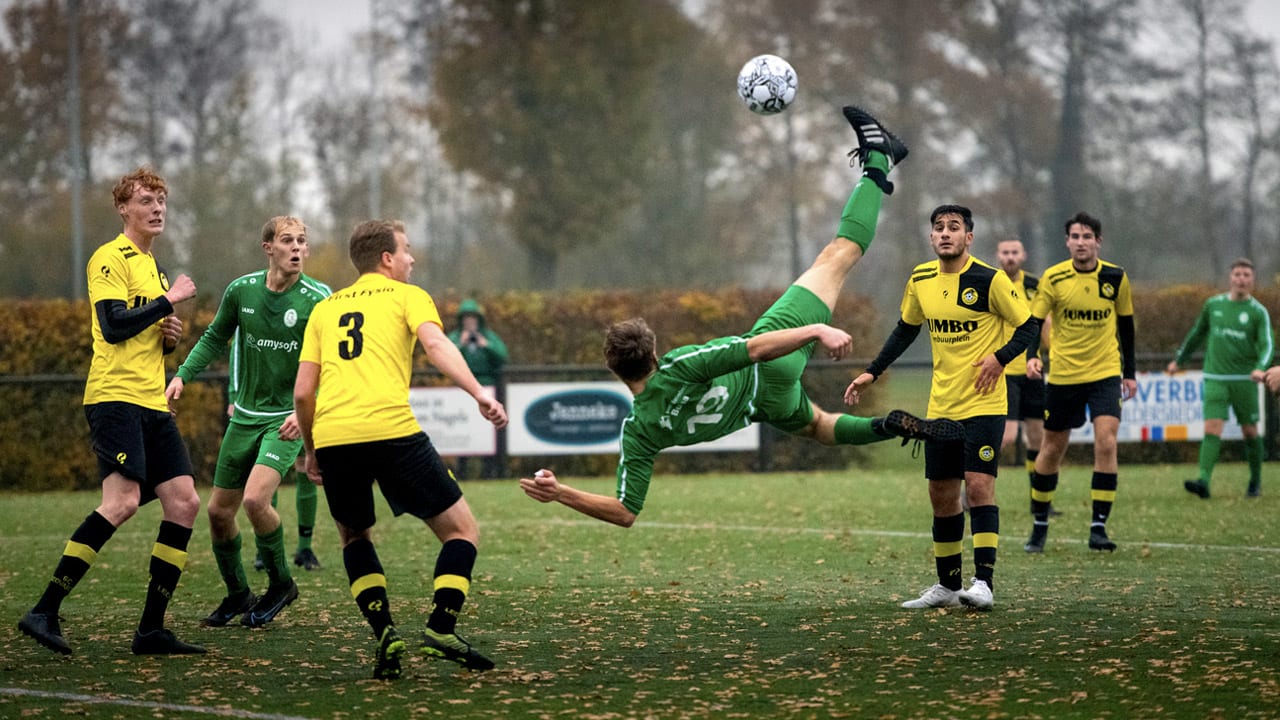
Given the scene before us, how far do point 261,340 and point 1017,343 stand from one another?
426 cm

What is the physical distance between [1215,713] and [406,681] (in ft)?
10.8

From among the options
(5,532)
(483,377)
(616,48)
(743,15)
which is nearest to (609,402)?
(483,377)

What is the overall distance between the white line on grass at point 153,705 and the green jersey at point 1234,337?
11.7m

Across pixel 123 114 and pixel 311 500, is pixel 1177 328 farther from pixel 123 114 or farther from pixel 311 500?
pixel 123 114

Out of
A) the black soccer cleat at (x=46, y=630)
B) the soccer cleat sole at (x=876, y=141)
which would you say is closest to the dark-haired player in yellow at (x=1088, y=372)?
the soccer cleat sole at (x=876, y=141)

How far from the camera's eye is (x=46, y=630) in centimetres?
700

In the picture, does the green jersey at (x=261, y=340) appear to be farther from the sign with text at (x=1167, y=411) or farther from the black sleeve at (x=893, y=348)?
the sign with text at (x=1167, y=411)

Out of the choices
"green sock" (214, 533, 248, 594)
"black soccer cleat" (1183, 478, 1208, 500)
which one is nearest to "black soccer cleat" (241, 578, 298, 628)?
"green sock" (214, 533, 248, 594)

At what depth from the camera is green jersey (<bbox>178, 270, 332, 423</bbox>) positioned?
8.05 meters

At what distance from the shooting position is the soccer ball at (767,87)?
9.45 meters

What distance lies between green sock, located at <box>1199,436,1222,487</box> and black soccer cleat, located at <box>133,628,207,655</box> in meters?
10.9

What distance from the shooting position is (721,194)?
4284cm

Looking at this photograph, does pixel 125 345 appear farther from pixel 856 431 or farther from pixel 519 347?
pixel 519 347

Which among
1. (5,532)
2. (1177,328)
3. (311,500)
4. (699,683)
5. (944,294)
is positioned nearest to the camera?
(699,683)
